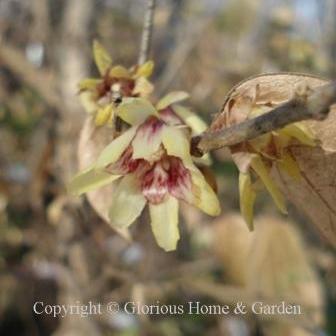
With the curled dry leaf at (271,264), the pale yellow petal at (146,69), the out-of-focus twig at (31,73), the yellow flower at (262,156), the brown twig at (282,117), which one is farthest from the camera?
the curled dry leaf at (271,264)

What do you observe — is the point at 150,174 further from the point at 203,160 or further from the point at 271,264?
the point at 271,264

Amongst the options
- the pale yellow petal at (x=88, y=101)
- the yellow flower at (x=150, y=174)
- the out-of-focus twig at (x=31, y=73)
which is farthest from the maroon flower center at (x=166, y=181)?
the out-of-focus twig at (x=31, y=73)

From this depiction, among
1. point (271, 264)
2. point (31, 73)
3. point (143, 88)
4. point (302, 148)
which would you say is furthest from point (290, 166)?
point (271, 264)

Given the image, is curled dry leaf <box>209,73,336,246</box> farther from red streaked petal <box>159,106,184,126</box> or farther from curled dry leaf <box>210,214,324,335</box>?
curled dry leaf <box>210,214,324,335</box>

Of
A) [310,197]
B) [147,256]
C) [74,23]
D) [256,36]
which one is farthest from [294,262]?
[256,36]

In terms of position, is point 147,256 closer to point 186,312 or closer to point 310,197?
point 186,312

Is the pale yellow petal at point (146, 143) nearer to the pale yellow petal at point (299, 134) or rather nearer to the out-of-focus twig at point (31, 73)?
the pale yellow petal at point (299, 134)

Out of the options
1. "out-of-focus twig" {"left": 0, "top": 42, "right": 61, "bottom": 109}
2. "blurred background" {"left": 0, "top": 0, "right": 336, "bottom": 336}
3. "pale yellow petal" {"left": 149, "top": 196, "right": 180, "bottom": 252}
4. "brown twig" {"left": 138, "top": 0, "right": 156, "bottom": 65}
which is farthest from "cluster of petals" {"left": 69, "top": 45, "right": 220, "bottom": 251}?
"out-of-focus twig" {"left": 0, "top": 42, "right": 61, "bottom": 109}

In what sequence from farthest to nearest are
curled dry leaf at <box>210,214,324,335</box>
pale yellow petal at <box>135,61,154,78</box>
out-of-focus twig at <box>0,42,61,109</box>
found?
curled dry leaf at <box>210,214,324,335</box> → out-of-focus twig at <box>0,42,61,109</box> → pale yellow petal at <box>135,61,154,78</box>
